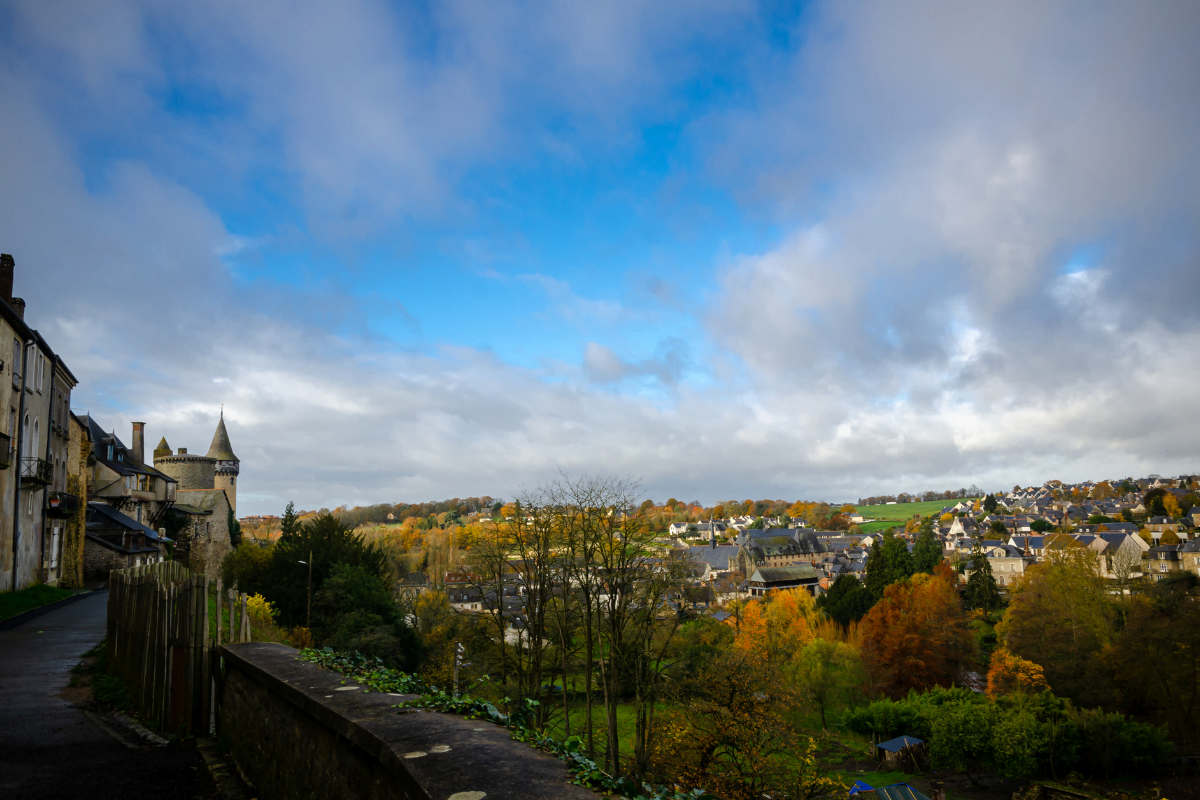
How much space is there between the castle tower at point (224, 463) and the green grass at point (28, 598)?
150 ft

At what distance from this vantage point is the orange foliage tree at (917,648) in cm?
5612

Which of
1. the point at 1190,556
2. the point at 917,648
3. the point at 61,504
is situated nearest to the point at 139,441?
the point at 61,504

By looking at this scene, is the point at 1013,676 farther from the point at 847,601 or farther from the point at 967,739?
the point at 847,601

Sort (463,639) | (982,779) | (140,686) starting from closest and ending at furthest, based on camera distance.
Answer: (140,686), (463,639), (982,779)

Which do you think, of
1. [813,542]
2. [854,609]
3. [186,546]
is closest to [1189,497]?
[813,542]

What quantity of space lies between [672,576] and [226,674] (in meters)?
23.5

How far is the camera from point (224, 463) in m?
70.3

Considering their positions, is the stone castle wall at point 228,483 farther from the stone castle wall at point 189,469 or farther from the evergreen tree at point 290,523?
the evergreen tree at point 290,523

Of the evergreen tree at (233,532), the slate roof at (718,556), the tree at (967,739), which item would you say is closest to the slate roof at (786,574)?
the slate roof at (718,556)

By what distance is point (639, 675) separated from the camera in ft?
97.6

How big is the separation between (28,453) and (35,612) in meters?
8.53

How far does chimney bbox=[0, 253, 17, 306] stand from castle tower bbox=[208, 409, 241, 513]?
1782 inches

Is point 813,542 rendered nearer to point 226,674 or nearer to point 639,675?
point 639,675

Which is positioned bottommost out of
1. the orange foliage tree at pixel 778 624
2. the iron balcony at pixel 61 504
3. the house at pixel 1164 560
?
the orange foliage tree at pixel 778 624
